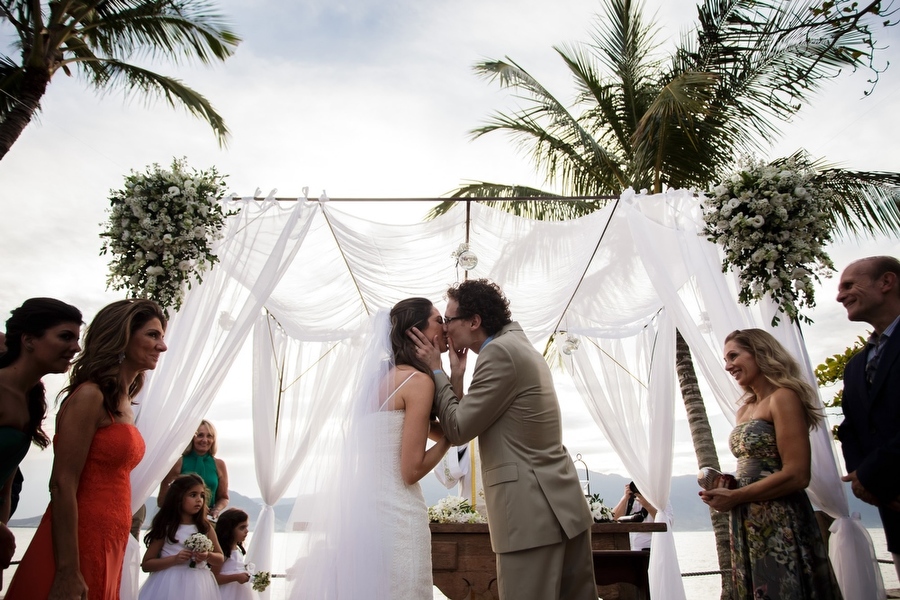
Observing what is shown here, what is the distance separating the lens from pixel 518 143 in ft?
30.6

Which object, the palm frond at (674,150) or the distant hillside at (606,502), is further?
the palm frond at (674,150)

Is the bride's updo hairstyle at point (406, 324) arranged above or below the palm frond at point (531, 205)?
below

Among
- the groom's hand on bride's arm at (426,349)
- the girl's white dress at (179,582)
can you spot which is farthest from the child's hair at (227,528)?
the groom's hand on bride's arm at (426,349)

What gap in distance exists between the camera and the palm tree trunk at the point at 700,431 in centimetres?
666

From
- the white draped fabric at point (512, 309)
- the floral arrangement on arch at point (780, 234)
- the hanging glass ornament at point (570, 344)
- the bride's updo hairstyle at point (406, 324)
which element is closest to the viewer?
the bride's updo hairstyle at point (406, 324)

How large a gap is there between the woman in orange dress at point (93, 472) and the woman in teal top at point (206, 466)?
317cm

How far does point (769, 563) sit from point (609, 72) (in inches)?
296

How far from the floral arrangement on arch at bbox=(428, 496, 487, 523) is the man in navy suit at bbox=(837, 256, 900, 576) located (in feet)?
9.84

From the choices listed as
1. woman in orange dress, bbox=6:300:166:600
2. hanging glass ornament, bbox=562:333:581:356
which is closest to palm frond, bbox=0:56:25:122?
woman in orange dress, bbox=6:300:166:600

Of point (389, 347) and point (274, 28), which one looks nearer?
point (389, 347)

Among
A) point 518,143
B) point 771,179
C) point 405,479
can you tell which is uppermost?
point 518,143

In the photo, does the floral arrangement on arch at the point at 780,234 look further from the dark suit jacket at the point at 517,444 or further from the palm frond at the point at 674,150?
the palm frond at the point at 674,150

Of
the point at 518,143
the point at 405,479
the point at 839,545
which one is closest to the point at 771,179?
the point at 839,545

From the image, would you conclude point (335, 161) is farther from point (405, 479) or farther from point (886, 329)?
point (886, 329)
